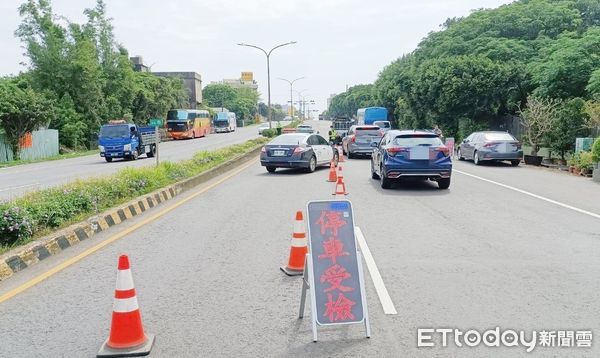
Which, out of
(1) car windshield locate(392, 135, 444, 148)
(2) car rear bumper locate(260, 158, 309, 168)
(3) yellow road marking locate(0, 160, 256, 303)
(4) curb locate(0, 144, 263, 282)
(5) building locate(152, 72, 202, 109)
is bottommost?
(3) yellow road marking locate(0, 160, 256, 303)

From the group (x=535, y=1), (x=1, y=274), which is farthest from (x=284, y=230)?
(x=535, y=1)

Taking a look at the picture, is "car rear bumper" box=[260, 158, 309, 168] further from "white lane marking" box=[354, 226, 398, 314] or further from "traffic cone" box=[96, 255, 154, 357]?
"traffic cone" box=[96, 255, 154, 357]

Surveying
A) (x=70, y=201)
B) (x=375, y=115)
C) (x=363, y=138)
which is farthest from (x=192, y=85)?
(x=70, y=201)

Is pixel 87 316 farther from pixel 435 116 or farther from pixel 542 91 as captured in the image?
pixel 435 116

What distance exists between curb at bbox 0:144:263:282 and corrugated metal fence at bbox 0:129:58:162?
2273cm

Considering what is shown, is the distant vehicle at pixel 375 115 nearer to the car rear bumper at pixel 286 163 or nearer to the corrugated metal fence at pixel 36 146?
the corrugated metal fence at pixel 36 146

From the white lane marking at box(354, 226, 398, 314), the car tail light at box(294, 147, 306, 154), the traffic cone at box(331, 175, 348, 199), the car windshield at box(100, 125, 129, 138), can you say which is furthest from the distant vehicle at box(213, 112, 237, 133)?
the white lane marking at box(354, 226, 398, 314)

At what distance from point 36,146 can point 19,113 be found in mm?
4114

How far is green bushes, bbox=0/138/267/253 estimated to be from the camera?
281 inches

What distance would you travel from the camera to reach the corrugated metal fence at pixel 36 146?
31.8m

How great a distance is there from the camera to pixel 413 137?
45.4 feet

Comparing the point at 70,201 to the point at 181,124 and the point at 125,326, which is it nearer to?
the point at 125,326

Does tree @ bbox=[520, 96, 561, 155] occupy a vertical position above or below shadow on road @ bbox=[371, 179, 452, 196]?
above

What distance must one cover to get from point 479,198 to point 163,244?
741 cm
